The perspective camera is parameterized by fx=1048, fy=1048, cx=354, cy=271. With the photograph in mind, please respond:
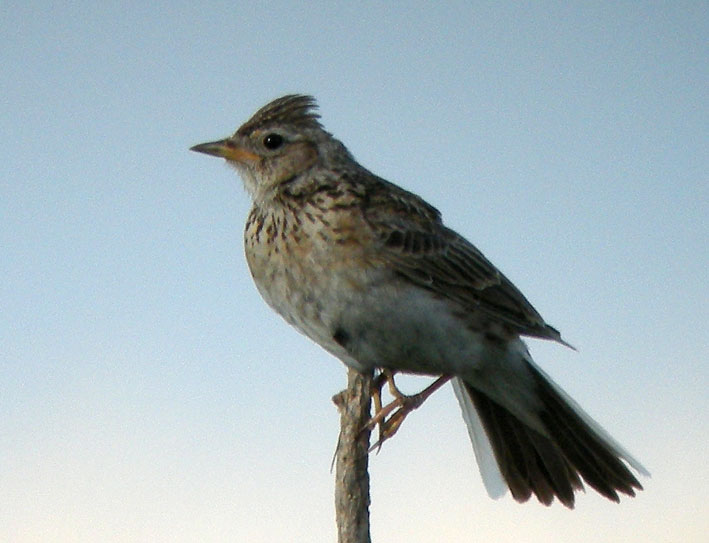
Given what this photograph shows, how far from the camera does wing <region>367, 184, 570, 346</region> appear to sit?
6.26 m

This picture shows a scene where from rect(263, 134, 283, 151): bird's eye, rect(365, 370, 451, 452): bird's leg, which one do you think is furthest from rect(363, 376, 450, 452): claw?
rect(263, 134, 283, 151): bird's eye

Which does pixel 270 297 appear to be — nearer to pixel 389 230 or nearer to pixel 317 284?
pixel 317 284

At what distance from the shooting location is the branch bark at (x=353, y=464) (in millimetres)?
5840

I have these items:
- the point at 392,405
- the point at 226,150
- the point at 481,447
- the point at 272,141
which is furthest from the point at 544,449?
the point at 226,150

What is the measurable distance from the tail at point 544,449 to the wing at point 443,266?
0.36 metres

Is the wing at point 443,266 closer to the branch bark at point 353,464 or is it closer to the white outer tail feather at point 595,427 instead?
the white outer tail feather at point 595,427

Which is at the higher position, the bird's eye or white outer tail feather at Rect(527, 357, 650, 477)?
the bird's eye

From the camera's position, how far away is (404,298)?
608cm

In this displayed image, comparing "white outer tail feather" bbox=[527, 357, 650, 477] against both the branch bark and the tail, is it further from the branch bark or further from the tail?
the branch bark

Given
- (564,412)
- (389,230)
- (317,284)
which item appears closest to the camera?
(317,284)

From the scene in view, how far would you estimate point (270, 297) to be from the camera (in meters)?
6.23

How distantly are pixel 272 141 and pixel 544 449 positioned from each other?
2.78m

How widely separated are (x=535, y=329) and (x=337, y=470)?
4.99ft

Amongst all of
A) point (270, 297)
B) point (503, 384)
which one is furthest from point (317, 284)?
point (503, 384)
